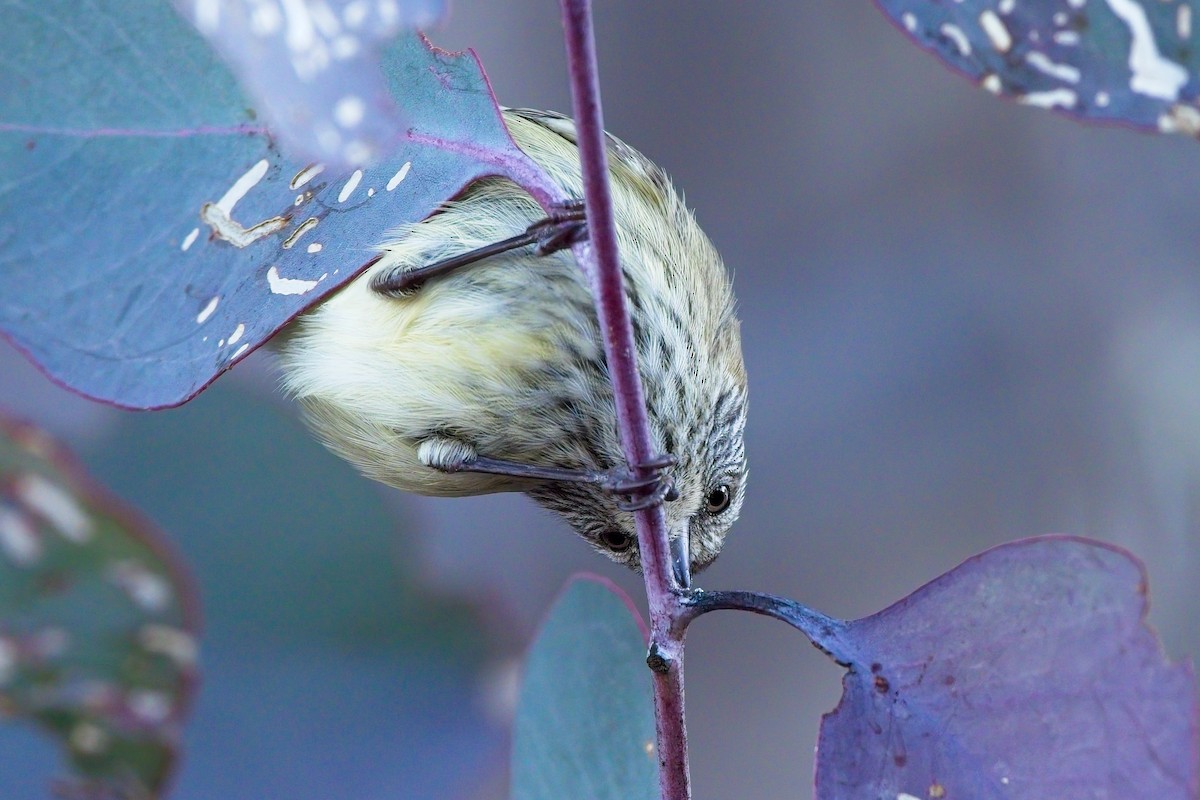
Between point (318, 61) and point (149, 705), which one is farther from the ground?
point (318, 61)

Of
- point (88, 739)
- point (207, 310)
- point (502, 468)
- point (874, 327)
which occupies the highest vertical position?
point (207, 310)

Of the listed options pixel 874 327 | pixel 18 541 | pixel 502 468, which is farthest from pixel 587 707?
pixel 874 327

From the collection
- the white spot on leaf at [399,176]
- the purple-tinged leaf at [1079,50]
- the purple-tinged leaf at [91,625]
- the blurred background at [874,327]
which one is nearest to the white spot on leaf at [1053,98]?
the purple-tinged leaf at [1079,50]

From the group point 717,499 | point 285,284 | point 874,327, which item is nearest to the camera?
point 285,284

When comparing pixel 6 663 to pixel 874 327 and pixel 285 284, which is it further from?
pixel 874 327

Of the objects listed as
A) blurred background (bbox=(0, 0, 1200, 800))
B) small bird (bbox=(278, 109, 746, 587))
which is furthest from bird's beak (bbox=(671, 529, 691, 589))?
blurred background (bbox=(0, 0, 1200, 800))

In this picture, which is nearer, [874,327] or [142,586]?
[142,586]
